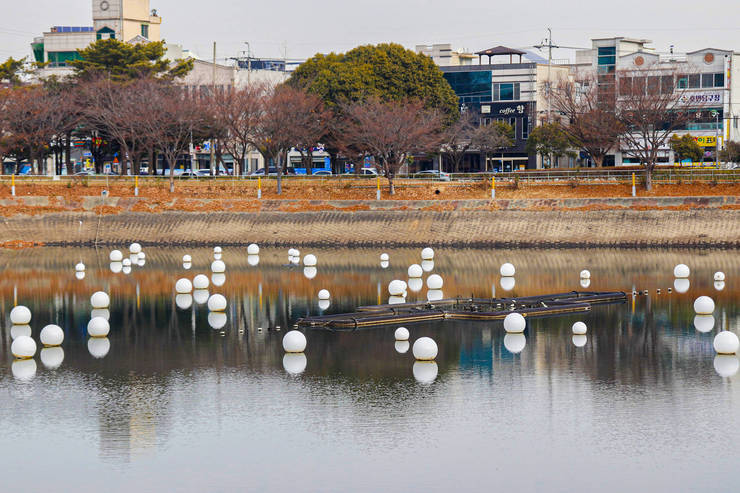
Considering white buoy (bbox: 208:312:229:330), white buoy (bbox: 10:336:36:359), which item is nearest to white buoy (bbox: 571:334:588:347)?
white buoy (bbox: 208:312:229:330)

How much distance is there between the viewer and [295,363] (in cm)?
2906

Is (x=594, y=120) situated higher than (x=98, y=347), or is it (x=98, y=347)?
(x=594, y=120)

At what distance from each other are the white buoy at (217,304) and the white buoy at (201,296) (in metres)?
2.20

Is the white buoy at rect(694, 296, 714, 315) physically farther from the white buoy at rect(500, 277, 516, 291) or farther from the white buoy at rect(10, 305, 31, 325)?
the white buoy at rect(10, 305, 31, 325)

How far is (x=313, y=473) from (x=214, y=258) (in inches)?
1573

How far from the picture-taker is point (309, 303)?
40.7 metres

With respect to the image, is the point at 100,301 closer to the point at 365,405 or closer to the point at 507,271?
the point at 507,271

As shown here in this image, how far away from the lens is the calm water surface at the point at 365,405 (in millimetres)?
19641

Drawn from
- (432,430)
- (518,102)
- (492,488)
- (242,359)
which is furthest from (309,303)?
(518,102)

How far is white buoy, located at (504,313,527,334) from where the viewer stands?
109 ft

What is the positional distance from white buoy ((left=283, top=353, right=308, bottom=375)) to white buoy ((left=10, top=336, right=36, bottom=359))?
7000 mm

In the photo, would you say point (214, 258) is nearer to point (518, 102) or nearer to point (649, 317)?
point (649, 317)

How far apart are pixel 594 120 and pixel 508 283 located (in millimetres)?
33690

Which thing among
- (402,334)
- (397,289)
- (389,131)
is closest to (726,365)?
(402,334)
